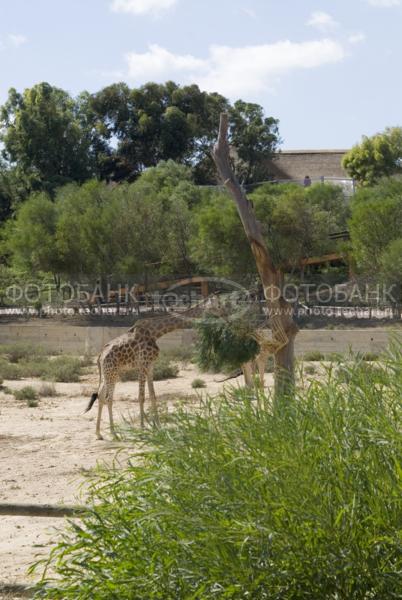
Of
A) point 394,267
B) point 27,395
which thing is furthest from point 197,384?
point 394,267

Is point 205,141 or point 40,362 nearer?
point 40,362

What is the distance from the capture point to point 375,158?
5641 cm

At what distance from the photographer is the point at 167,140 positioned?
6188cm

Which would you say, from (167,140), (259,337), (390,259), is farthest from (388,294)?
(167,140)

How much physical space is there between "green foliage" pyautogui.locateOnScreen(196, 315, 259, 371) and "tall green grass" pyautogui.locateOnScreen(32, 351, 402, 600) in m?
9.65

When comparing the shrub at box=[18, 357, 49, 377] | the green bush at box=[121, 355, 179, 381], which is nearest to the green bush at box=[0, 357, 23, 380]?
the shrub at box=[18, 357, 49, 377]

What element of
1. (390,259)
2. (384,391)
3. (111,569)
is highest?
(390,259)

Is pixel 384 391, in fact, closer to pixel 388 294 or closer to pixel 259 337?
pixel 259 337

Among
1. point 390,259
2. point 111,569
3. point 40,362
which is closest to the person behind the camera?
point 111,569

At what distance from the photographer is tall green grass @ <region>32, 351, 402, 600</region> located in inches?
→ 193

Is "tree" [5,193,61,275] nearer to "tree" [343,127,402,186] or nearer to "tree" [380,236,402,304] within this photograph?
"tree" [380,236,402,304]

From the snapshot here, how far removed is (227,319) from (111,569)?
10243mm

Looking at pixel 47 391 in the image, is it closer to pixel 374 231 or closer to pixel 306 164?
pixel 374 231

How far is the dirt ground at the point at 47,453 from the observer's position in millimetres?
9100
